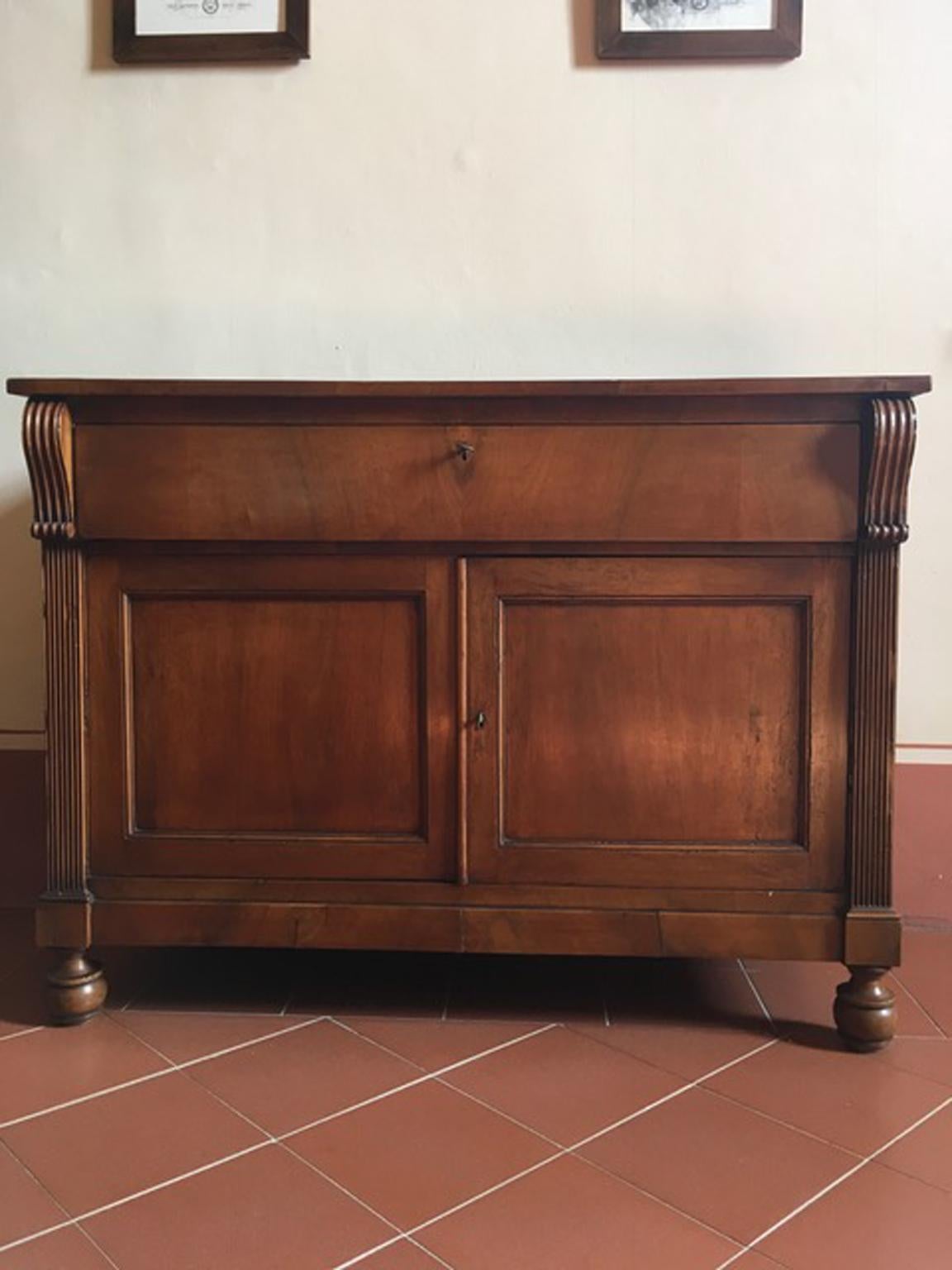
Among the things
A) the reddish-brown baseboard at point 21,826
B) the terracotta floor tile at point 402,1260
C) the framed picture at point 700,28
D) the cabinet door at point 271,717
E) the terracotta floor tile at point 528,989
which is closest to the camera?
the terracotta floor tile at point 402,1260

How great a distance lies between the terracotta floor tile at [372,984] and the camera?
1517mm

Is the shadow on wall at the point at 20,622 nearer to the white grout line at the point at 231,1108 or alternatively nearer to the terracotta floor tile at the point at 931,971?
the white grout line at the point at 231,1108

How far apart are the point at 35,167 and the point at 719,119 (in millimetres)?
1287

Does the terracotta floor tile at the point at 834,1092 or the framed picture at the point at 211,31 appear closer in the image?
the terracotta floor tile at the point at 834,1092

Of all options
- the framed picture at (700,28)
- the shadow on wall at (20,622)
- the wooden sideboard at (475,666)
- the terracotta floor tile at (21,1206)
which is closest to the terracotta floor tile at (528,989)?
the wooden sideboard at (475,666)

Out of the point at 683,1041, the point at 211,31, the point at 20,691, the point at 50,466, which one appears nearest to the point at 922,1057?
the point at 683,1041

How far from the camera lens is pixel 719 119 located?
→ 1814 mm

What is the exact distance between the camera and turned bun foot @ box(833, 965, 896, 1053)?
1.38 meters

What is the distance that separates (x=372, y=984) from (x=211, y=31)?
5.66 feet

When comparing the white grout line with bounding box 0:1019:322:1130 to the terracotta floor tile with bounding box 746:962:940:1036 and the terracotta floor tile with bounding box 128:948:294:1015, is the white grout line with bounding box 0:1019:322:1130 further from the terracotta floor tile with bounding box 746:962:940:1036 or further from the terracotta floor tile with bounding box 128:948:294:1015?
the terracotta floor tile with bounding box 746:962:940:1036

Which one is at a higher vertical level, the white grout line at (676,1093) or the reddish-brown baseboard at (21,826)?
the reddish-brown baseboard at (21,826)

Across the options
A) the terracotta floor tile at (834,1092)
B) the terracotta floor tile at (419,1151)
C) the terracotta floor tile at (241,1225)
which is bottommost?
the terracotta floor tile at (834,1092)

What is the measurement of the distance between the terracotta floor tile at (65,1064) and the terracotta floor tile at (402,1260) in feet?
1.62

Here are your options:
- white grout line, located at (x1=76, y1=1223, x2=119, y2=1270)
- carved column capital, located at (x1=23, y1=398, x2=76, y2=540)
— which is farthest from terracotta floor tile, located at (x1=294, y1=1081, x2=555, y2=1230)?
carved column capital, located at (x1=23, y1=398, x2=76, y2=540)
